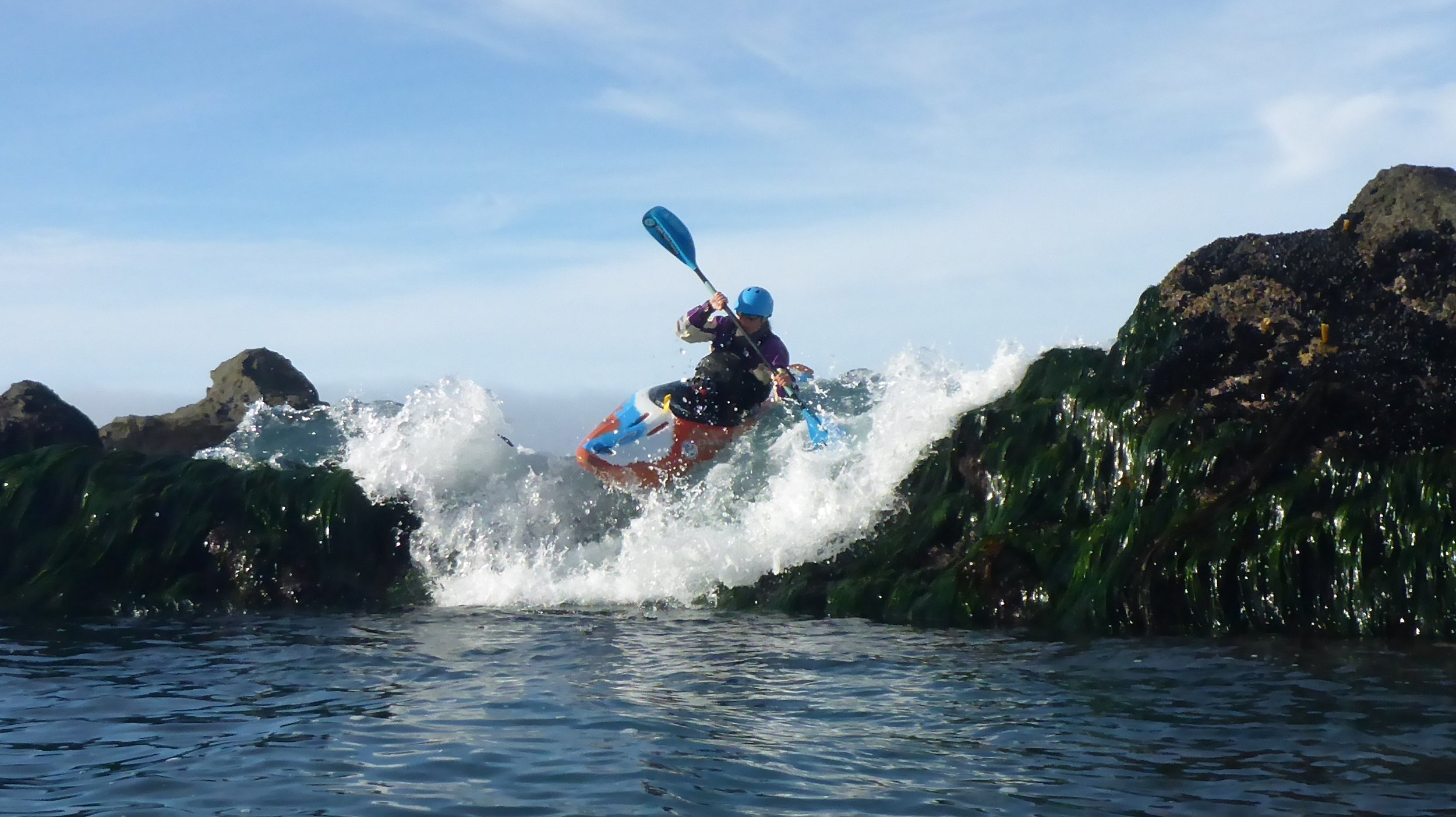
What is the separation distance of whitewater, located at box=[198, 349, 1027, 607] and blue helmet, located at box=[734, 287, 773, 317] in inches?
33.8

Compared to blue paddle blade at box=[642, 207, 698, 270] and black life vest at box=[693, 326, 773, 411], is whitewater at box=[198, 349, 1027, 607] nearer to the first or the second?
black life vest at box=[693, 326, 773, 411]

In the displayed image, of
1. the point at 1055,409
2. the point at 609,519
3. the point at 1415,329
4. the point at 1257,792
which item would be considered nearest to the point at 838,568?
the point at 1055,409

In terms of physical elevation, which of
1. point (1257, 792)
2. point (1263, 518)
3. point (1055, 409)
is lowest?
point (1257, 792)

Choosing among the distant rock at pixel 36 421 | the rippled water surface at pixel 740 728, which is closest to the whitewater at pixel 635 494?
the distant rock at pixel 36 421

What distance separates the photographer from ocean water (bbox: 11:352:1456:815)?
13.0ft

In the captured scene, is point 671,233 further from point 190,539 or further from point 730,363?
point 190,539

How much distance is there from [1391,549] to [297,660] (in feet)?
18.7

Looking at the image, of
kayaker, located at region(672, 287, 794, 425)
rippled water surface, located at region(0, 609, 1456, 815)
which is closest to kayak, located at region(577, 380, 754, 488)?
kayaker, located at region(672, 287, 794, 425)

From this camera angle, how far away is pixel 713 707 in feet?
17.3

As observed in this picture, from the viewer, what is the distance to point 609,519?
35.0ft

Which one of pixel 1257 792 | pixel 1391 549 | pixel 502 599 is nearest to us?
pixel 1257 792

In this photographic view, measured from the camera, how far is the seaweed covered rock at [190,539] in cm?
1004

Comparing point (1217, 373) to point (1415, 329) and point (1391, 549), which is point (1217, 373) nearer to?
point (1415, 329)

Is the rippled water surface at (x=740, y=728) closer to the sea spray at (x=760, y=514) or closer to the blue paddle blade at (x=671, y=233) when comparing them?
the sea spray at (x=760, y=514)
